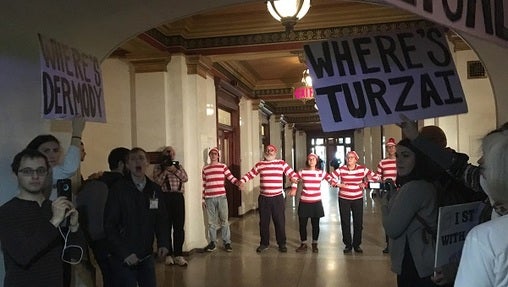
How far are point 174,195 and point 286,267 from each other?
1635mm

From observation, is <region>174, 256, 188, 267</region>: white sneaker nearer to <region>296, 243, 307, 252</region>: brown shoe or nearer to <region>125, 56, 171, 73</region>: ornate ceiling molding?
<region>296, 243, 307, 252</region>: brown shoe

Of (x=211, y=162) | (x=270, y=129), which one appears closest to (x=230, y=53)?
(x=211, y=162)

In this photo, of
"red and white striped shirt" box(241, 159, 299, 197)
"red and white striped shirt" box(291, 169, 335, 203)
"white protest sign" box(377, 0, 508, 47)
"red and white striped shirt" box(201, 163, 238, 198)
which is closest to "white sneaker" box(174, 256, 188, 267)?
"red and white striped shirt" box(201, 163, 238, 198)

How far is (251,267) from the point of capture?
5.77 m

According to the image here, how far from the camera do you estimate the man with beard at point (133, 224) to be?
3.06 meters

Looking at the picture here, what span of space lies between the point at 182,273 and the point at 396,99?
3814mm

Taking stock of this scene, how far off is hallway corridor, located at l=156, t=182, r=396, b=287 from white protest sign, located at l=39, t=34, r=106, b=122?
2.73 meters

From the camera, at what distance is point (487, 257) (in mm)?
1099

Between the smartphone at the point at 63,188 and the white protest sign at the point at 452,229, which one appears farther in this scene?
the smartphone at the point at 63,188

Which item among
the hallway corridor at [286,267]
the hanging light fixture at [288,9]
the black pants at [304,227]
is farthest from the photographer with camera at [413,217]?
the black pants at [304,227]

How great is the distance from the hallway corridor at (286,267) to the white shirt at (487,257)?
12.9ft

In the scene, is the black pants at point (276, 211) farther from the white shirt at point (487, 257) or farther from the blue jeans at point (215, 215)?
the white shirt at point (487, 257)

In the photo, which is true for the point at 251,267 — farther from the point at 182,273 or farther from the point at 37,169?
the point at 37,169

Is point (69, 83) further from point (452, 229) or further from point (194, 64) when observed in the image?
point (194, 64)
